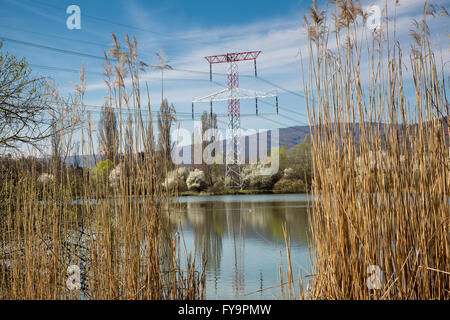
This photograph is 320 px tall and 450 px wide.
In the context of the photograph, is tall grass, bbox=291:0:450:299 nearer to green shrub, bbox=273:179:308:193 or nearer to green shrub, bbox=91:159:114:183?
green shrub, bbox=91:159:114:183

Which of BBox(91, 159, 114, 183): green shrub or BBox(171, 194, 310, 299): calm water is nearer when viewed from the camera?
BBox(91, 159, 114, 183): green shrub

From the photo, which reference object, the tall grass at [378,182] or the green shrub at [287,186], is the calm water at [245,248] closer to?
the tall grass at [378,182]

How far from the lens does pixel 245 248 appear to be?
623 centimetres

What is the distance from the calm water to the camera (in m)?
3.91

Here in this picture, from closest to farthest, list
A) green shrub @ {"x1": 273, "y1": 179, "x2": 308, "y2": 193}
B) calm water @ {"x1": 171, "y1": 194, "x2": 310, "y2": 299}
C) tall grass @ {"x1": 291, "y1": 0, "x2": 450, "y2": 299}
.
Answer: tall grass @ {"x1": 291, "y1": 0, "x2": 450, "y2": 299}
calm water @ {"x1": 171, "y1": 194, "x2": 310, "y2": 299}
green shrub @ {"x1": 273, "y1": 179, "x2": 308, "y2": 193}

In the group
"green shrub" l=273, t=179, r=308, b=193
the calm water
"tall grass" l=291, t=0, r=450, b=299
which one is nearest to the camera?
"tall grass" l=291, t=0, r=450, b=299

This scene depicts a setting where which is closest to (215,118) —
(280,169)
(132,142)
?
(280,169)

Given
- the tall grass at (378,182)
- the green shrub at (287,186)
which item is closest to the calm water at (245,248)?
the tall grass at (378,182)

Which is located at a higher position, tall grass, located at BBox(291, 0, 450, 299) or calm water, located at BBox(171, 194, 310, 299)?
tall grass, located at BBox(291, 0, 450, 299)

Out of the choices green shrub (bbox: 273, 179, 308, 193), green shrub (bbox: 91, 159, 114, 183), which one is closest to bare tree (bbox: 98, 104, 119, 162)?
green shrub (bbox: 91, 159, 114, 183)

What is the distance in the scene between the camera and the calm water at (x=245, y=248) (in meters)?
3.91

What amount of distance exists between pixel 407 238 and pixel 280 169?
56.7 ft

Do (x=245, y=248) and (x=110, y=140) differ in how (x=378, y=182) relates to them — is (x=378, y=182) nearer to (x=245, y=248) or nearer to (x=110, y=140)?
(x=110, y=140)

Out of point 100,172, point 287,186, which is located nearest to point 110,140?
point 100,172
